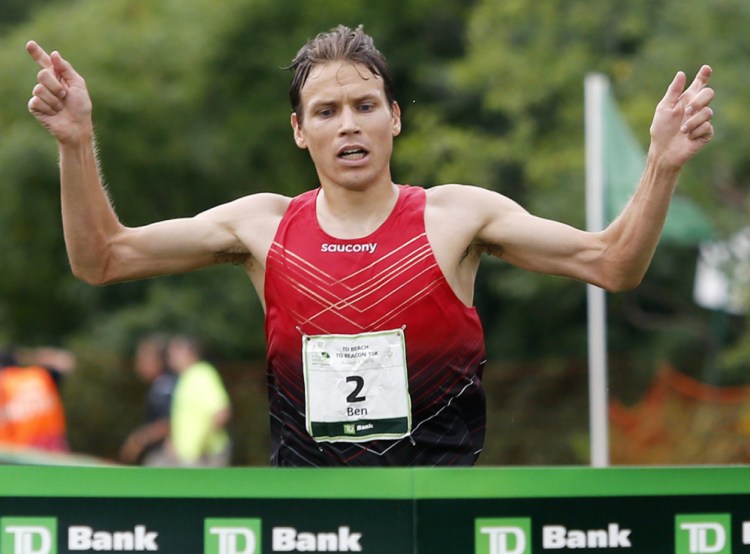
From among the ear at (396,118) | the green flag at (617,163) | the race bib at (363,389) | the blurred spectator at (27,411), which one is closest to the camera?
the race bib at (363,389)

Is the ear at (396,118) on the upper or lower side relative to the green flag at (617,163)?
lower

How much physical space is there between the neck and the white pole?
21.5ft

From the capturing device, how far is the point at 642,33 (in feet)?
58.2

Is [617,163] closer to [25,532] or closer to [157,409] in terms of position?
[157,409]

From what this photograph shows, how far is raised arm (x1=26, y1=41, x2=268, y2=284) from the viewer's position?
411 cm

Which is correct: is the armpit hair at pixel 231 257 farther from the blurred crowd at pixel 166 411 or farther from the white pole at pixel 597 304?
the blurred crowd at pixel 166 411

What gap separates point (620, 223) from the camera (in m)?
4.16

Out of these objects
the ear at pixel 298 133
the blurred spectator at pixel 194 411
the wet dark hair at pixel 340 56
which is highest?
the blurred spectator at pixel 194 411

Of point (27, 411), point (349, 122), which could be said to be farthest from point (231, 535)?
point (27, 411)

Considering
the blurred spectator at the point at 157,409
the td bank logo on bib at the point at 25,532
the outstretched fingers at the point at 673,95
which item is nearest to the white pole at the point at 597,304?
the blurred spectator at the point at 157,409

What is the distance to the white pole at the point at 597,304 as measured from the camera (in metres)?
11.4

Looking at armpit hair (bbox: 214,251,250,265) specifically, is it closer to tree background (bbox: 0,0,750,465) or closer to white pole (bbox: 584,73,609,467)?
white pole (bbox: 584,73,609,467)

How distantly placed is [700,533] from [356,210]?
140cm

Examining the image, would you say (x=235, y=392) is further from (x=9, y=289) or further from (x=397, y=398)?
(x=397, y=398)
